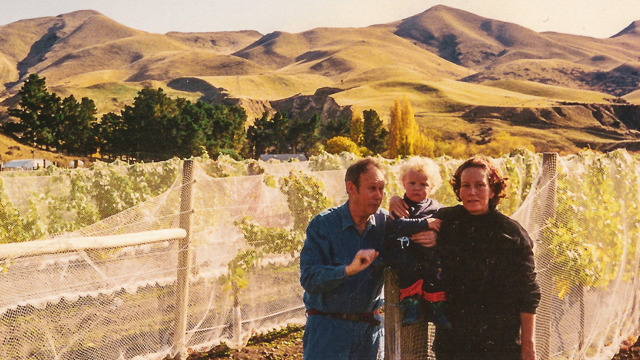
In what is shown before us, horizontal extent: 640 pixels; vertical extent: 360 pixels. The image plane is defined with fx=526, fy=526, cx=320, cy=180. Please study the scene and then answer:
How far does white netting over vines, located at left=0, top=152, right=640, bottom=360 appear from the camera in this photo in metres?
4.55

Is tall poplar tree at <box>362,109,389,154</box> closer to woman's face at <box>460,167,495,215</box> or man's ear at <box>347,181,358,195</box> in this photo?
woman's face at <box>460,167,495,215</box>

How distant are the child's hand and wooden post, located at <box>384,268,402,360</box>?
308mm

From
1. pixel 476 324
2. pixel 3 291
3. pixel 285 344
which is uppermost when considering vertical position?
pixel 476 324

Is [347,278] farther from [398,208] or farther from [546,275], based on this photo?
[546,275]

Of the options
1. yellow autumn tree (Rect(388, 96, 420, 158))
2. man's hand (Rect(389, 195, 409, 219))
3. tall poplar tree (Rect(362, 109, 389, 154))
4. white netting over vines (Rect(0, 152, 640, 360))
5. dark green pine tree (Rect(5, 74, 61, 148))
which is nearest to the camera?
man's hand (Rect(389, 195, 409, 219))

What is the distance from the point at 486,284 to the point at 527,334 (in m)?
0.32

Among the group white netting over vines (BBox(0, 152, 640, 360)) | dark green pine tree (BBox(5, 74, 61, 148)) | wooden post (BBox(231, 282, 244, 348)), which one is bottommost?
wooden post (BBox(231, 282, 244, 348))

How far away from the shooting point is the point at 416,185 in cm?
348

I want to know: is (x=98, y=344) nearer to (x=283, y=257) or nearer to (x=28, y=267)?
(x=28, y=267)

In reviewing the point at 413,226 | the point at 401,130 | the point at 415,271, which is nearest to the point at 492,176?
the point at 413,226

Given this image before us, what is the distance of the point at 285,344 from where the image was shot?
21.3ft

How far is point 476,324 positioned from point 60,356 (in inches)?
144

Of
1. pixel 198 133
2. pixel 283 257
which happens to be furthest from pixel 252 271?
pixel 198 133

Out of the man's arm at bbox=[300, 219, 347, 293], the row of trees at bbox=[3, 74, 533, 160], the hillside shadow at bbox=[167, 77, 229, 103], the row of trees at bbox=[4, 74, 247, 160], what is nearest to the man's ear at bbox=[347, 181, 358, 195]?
the man's arm at bbox=[300, 219, 347, 293]
